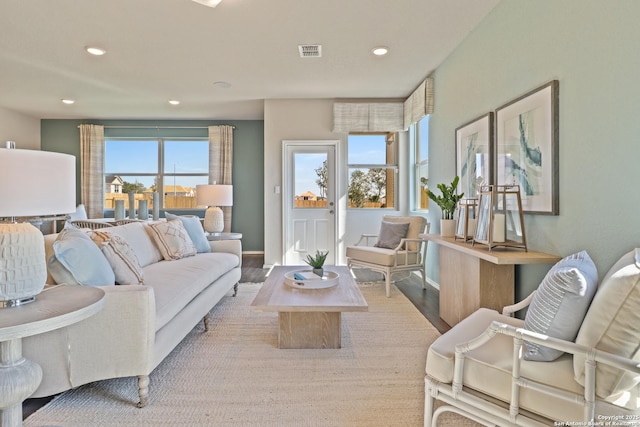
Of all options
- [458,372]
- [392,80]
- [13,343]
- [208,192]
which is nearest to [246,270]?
[208,192]

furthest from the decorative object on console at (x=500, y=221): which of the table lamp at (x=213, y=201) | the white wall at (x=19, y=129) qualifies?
the white wall at (x=19, y=129)

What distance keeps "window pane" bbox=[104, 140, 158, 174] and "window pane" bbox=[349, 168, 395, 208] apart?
3935 mm

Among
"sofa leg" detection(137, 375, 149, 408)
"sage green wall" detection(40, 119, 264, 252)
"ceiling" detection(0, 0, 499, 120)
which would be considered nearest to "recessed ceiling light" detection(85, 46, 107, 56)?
"ceiling" detection(0, 0, 499, 120)

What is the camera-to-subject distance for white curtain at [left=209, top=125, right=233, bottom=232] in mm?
6570

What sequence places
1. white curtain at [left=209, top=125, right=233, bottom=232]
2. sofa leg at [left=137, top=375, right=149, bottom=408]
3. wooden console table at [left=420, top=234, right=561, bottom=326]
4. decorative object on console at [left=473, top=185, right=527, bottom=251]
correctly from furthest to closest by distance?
white curtain at [left=209, top=125, right=233, bottom=232] → decorative object on console at [left=473, top=185, right=527, bottom=251] → wooden console table at [left=420, top=234, right=561, bottom=326] → sofa leg at [left=137, top=375, right=149, bottom=408]

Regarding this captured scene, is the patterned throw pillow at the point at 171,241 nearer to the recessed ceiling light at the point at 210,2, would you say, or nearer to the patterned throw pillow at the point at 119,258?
the patterned throw pillow at the point at 119,258

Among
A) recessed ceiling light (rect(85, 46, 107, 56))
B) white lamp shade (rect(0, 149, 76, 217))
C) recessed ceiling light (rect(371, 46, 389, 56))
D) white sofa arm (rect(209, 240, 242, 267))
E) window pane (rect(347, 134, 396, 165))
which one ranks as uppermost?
recessed ceiling light (rect(371, 46, 389, 56))

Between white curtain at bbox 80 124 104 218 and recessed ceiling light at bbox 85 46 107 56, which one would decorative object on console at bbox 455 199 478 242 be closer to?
recessed ceiling light at bbox 85 46 107 56

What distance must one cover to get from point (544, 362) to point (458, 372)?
29 cm

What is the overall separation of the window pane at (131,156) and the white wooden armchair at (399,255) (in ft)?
15.1

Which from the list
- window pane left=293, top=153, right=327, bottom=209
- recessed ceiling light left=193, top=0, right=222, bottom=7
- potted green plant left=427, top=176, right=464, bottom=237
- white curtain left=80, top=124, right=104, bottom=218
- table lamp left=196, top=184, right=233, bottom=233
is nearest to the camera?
recessed ceiling light left=193, top=0, right=222, bottom=7

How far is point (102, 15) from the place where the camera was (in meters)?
2.86

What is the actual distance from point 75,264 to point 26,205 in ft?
2.29

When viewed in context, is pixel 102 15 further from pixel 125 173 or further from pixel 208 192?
pixel 125 173
